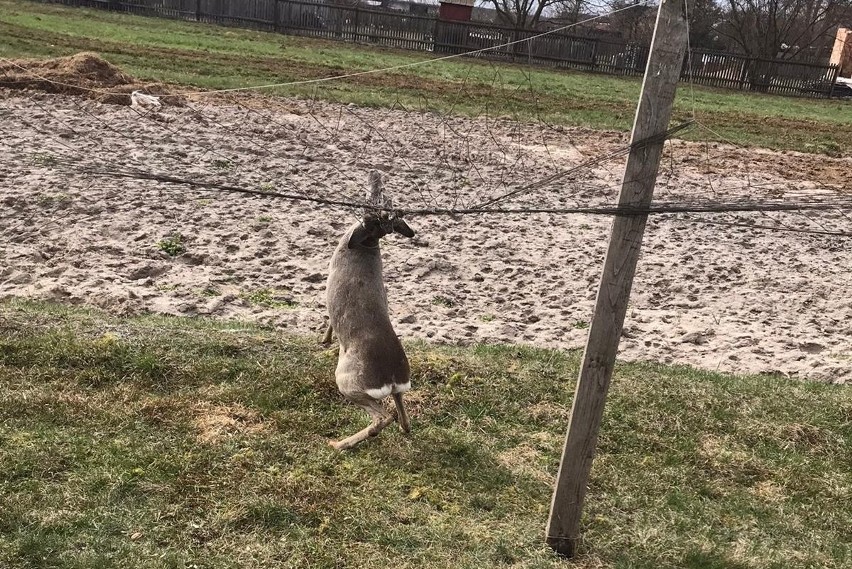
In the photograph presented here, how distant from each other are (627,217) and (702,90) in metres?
30.1

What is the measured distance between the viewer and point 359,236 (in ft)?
16.1

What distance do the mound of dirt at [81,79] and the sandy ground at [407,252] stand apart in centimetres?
110

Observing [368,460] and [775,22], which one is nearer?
[368,460]

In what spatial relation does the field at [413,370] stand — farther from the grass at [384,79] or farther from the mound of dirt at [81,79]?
the grass at [384,79]

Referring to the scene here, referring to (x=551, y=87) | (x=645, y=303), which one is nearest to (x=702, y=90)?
(x=551, y=87)

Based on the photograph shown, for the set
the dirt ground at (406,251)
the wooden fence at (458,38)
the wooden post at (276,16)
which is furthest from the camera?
the wooden post at (276,16)

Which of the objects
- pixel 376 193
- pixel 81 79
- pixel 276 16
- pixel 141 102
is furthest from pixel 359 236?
pixel 276 16

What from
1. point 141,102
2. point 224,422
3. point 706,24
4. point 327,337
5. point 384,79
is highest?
point 706,24

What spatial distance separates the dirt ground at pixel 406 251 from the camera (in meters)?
7.09

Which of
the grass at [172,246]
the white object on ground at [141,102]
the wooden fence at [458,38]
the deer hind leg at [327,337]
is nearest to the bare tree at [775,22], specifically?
the wooden fence at [458,38]

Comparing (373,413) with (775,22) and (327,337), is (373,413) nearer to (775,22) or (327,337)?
(327,337)

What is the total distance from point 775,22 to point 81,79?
34022 mm

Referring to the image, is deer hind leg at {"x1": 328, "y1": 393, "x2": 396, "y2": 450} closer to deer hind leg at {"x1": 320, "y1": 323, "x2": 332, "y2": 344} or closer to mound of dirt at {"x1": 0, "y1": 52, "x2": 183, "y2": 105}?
deer hind leg at {"x1": 320, "y1": 323, "x2": 332, "y2": 344}

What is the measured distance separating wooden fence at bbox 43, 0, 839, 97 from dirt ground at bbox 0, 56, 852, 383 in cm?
2318
